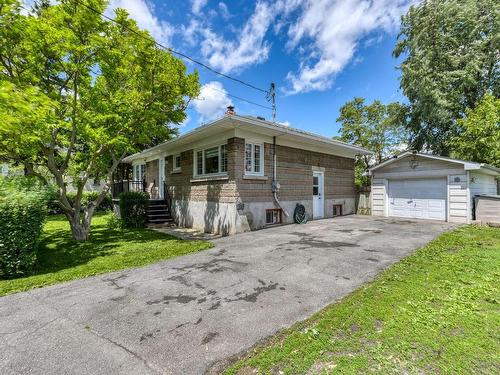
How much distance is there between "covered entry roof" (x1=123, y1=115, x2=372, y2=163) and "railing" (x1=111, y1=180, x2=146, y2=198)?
3.10 metres

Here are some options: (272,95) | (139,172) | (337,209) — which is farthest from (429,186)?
(139,172)

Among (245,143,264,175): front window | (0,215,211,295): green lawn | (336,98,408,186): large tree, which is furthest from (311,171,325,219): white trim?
(336,98,408,186): large tree

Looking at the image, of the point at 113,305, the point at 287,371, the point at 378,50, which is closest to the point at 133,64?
the point at 113,305

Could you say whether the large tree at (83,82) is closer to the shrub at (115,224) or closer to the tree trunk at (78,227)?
the tree trunk at (78,227)

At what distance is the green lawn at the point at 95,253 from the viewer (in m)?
4.85

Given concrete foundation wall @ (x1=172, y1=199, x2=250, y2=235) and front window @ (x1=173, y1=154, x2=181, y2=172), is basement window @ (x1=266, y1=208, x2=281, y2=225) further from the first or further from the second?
front window @ (x1=173, y1=154, x2=181, y2=172)

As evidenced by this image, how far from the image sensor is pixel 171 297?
12.5 feet

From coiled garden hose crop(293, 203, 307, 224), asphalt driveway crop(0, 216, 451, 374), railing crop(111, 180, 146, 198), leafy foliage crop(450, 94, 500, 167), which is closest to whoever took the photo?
asphalt driveway crop(0, 216, 451, 374)

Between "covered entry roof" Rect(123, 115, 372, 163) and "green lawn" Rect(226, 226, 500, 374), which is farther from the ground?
"covered entry roof" Rect(123, 115, 372, 163)

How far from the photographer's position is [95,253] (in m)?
6.83

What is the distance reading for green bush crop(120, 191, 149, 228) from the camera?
11.3 meters

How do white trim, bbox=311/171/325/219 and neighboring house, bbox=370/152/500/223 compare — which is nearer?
neighboring house, bbox=370/152/500/223

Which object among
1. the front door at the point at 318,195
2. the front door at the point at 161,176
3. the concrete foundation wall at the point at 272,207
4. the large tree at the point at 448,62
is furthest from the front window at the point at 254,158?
the large tree at the point at 448,62

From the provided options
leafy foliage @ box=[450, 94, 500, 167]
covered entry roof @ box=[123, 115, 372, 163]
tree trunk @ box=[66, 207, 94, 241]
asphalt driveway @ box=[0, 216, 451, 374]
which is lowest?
asphalt driveway @ box=[0, 216, 451, 374]
